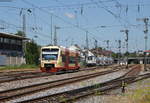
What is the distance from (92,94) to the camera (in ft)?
47.2

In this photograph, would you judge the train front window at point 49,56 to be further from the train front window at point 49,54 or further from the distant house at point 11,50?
the distant house at point 11,50

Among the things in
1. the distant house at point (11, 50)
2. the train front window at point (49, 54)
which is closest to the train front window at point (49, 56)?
the train front window at point (49, 54)

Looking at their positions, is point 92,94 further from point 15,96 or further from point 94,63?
point 94,63

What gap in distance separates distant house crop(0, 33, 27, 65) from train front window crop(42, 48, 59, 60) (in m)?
23.7

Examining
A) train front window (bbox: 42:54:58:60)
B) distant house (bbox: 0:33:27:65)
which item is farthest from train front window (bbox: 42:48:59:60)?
distant house (bbox: 0:33:27:65)

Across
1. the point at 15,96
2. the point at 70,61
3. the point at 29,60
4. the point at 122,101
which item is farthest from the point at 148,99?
the point at 29,60

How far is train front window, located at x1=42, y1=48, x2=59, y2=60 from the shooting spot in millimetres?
32956

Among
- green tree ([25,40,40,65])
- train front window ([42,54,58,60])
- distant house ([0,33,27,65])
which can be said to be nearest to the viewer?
train front window ([42,54,58,60])

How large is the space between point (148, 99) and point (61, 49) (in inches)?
888

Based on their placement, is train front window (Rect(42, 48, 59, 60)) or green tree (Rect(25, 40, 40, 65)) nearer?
train front window (Rect(42, 48, 59, 60))

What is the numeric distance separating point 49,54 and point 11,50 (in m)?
29.5

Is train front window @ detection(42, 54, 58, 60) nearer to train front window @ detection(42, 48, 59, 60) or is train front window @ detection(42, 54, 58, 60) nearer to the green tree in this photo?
train front window @ detection(42, 48, 59, 60)

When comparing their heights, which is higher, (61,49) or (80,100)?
(61,49)

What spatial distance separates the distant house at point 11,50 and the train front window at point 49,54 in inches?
931
